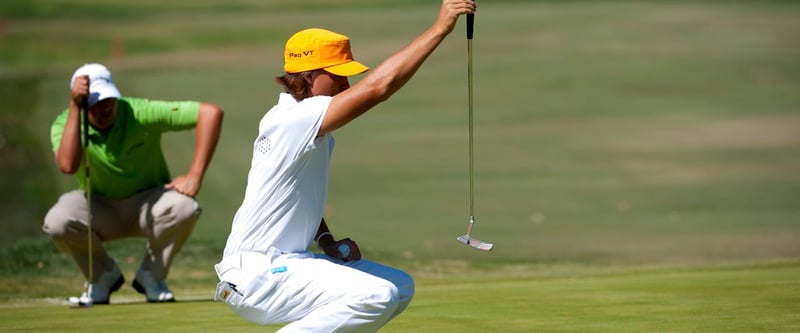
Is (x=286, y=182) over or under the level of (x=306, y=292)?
over

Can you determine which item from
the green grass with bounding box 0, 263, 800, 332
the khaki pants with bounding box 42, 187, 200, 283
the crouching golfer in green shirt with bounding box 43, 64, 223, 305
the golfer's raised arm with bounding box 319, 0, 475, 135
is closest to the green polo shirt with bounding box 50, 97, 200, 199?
the crouching golfer in green shirt with bounding box 43, 64, 223, 305

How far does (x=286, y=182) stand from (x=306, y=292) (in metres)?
0.40

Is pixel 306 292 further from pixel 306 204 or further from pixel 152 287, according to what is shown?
pixel 152 287

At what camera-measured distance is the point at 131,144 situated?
354 inches

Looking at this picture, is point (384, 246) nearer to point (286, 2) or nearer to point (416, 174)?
point (416, 174)

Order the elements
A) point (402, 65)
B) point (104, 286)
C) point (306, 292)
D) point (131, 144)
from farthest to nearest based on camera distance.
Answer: point (131, 144)
point (104, 286)
point (306, 292)
point (402, 65)

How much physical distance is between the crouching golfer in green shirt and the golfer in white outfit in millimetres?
3483

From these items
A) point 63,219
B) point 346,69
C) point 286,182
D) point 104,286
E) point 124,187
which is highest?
point 346,69

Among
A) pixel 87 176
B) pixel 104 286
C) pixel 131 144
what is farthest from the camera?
pixel 131 144

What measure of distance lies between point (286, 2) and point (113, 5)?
6.10 metres

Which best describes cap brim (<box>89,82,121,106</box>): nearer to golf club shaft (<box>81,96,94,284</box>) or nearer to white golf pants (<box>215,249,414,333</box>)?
golf club shaft (<box>81,96,94,284</box>)

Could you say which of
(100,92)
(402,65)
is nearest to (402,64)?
(402,65)

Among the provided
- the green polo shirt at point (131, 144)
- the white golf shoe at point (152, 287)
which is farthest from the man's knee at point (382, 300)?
the green polo shirt at point (131, 144)

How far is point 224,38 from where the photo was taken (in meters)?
39.4
